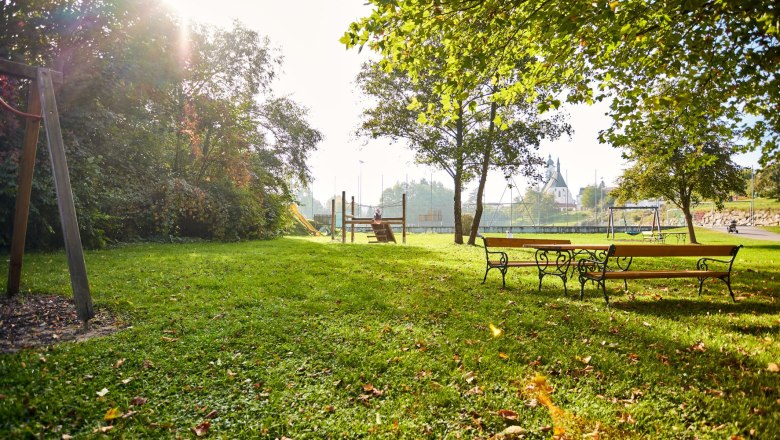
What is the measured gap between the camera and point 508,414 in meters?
2.78

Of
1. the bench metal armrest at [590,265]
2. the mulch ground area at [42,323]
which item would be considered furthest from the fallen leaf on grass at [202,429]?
the bench metal armrest at [590,265]

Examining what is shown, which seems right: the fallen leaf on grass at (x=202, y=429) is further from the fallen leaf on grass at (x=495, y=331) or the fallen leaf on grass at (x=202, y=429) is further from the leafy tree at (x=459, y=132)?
the leafy tree at (x=459, y=132)

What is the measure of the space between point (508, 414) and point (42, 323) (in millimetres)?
5117

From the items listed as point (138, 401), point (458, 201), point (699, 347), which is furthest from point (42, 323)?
point (458, 201)

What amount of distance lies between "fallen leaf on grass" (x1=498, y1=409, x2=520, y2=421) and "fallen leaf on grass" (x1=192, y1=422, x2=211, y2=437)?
6.59ft

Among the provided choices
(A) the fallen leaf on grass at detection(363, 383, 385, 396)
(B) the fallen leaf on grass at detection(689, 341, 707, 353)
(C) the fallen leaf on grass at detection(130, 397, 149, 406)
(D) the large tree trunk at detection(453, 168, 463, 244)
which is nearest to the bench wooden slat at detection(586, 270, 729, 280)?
(B) the fallen leaf on grass at detection(689, 341, 707, 353)

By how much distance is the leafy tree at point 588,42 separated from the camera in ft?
15.5

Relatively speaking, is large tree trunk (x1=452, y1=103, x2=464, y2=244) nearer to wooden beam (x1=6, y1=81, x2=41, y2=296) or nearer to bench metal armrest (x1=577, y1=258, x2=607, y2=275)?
bench metal armrest (x1=577, y1=258, x2=607, y2=275)

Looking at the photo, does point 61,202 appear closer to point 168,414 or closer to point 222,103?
point 168,414

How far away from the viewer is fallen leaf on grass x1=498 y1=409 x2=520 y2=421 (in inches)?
108

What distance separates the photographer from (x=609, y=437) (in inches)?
99.6

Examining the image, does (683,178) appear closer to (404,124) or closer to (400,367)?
(404,124)

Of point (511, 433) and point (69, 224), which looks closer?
point (511, 433)

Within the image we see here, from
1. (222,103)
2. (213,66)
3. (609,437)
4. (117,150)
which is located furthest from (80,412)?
(213,66)
